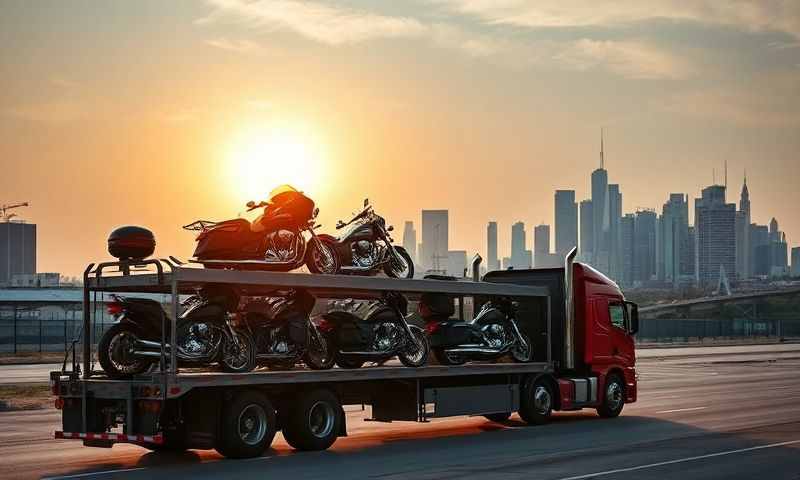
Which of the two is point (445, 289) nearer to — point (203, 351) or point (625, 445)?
point (625, 445)

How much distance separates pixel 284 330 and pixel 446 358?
4323 millimetres

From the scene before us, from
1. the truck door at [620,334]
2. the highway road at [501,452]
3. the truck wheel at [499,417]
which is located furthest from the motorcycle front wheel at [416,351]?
the truck door at [620,334]

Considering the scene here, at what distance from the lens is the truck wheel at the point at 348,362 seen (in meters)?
19.1

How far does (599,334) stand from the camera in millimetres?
24328

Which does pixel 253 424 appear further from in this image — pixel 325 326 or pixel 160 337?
pixel 325 326

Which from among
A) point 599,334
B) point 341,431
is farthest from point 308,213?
point 599,334

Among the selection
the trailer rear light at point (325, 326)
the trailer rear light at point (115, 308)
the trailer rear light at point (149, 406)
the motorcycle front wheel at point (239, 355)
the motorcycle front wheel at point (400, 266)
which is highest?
the motorcycle front wheel at point (400, 266)

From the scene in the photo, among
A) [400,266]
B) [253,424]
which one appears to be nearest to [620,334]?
[400,266]

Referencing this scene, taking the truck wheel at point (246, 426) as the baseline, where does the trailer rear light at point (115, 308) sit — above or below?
above

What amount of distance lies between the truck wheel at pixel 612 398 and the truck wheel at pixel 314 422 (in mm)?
7767

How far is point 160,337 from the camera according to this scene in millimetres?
16734

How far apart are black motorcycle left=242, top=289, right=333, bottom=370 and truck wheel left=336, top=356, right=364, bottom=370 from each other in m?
0.75

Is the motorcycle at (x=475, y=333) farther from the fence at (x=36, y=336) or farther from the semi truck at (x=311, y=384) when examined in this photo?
the fence at (x=36, y=336)

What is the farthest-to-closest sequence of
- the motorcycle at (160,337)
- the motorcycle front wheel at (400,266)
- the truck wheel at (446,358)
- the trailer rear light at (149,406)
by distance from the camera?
the truck wheel at (446,358) < the motorcycle front wheel at (400,266) < the motorcycle at (160,337) < the trailer rear light at (149,406)
